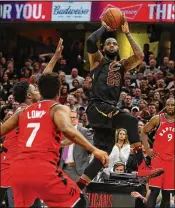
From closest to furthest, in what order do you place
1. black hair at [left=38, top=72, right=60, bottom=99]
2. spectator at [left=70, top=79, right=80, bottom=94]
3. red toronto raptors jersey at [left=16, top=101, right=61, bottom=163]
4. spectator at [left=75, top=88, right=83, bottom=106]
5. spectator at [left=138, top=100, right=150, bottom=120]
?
red toronto raptors jersey at [left=16, top=101, right=61, bottom=163]
black hair at [left=38, top=72, right=60, bottom=99]
spectator at [left=138, top=100, right=150, bottom=120]
spectator at [left=75, top=88, right=83, bottom=106]
spectator at [left=70, top=79, right=80, bottom=94]

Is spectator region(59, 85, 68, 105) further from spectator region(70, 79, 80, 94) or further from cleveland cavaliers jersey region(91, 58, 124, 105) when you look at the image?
cleveland cavaliers jersey region(91, 58, 124, 105)

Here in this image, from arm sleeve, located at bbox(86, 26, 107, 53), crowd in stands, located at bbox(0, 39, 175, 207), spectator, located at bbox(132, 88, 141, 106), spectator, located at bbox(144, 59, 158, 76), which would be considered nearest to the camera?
arm sleeve, located at bbox(86, 26, 107, 53)

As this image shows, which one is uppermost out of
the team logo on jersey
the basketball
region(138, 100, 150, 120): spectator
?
the basketball

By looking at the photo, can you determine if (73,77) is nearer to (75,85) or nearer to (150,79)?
(75,85)

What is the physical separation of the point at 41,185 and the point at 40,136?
19.0 inches

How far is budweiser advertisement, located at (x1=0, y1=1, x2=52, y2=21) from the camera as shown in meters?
19.0

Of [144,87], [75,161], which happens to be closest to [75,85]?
[144,87]

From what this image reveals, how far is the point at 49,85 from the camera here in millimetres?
5688

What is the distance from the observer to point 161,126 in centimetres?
938

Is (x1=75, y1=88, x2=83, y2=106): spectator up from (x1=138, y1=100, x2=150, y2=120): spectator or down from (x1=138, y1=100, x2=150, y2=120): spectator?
up

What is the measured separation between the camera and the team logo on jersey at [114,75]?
739cm

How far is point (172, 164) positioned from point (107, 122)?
242 centimetres

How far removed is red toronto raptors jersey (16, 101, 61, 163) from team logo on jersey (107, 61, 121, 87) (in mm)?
1880

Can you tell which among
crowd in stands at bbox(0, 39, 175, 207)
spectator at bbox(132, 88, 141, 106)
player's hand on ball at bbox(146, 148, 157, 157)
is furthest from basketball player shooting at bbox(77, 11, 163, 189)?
spectator at bbox(132, 88, 141, 106)
